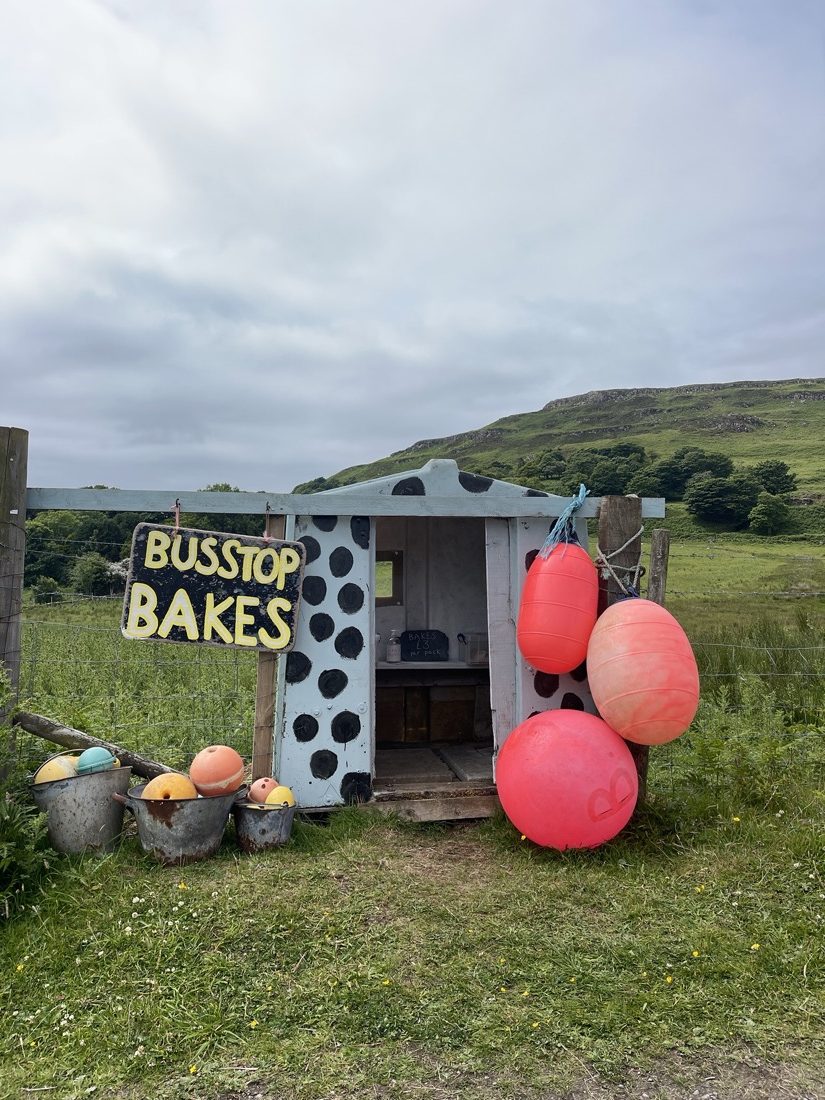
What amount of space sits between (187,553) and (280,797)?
1.77 m

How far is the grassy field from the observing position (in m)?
A: 2.85

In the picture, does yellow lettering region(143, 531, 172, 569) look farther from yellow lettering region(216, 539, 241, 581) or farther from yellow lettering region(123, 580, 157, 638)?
yellow lettering region(216, 539, 241, 581)

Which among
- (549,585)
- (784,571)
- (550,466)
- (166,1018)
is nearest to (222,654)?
(549,585)

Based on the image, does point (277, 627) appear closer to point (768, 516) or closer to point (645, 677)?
point (645, 677)

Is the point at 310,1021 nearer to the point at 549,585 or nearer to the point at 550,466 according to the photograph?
the point at 549,585

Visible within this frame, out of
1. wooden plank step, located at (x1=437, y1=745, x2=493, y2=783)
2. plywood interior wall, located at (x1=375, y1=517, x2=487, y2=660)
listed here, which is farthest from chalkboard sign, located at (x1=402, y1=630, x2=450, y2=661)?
wooden plank step, located at (x1=437, y1=745, x2=493, y2=783)

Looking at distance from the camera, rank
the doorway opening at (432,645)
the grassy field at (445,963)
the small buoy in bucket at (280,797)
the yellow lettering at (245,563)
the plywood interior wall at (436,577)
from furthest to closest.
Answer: the plywood interior wall at (436,577) < the doorway opening at (432,645) < the yellow lettering at (245,563) < the small buoy in bucket at (280,797) < the grassy field at (445,963)

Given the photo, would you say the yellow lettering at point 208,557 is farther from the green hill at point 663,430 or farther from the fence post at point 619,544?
the green hill at point 663,430

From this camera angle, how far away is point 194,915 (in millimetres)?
3779

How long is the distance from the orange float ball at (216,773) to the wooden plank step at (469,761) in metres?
2.08

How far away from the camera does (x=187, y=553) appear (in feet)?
16.7

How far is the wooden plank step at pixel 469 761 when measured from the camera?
6.12 metres

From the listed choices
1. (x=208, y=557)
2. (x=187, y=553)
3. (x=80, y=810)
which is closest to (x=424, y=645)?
(x=208, y=557)

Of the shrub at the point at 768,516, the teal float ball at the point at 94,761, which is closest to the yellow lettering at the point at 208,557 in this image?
the teal float ball at the point at 94,761
